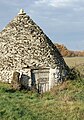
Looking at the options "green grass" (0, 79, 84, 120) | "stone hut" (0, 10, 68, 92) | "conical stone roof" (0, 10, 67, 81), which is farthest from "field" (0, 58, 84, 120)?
"conical stone roof" (0, 10, 67, 81)

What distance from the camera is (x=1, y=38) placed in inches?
917

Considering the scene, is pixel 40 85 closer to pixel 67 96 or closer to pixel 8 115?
pixel 67 96

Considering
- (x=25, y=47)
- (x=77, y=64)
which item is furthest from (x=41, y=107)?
(x=77, y=64)

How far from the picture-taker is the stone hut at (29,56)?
21.9 meters

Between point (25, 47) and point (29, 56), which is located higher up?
point (25, 47)

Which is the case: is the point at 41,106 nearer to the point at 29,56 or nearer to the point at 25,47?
the point at 29,56

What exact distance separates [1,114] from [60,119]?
2074 mm

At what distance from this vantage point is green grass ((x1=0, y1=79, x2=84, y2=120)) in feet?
47.6

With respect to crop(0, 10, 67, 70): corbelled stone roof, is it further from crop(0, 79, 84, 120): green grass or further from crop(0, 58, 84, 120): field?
crop(0, 79, 84, 120): green grass

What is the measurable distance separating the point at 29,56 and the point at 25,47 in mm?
623

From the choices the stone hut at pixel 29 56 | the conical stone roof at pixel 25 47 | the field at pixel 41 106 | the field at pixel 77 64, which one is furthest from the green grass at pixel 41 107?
the field at pixel 77 64

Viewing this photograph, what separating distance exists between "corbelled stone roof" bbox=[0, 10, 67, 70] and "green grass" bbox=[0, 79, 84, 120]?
8.26 feet

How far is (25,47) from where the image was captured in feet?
74.1

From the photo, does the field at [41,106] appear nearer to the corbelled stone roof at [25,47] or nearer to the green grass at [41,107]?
the green grass at [41,107]
